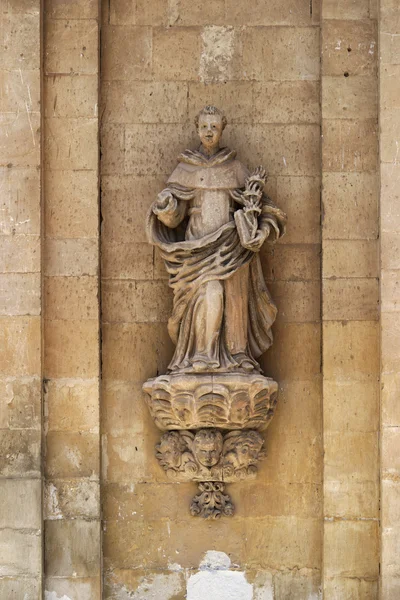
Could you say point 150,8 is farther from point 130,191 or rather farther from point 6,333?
point 6,333

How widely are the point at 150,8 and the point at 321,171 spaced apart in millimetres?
2537

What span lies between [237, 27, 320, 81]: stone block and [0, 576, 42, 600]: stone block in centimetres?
569

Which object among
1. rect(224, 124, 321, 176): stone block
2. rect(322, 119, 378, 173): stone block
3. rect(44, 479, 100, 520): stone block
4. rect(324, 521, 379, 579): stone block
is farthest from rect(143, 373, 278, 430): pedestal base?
rect(322, 119, 378, 173): stone block

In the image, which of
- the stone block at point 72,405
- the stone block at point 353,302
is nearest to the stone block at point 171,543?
the stone block at point 72,405

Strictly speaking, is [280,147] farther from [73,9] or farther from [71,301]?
[71,301]

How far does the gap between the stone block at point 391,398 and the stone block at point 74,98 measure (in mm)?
4175

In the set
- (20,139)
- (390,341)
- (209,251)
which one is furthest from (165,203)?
(390,341)

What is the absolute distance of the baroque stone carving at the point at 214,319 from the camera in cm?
1535

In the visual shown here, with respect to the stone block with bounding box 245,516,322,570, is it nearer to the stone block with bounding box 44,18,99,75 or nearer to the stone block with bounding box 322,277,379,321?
the stone block with bounding box 322,277,379,321

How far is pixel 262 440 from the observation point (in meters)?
15.6

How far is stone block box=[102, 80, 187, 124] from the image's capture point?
1606 cm

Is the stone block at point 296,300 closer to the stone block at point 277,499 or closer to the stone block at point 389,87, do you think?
the stone block at point 277,499

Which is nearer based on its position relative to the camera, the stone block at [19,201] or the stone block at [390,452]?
the stone block at [390,452]

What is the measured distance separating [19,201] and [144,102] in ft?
5.65
